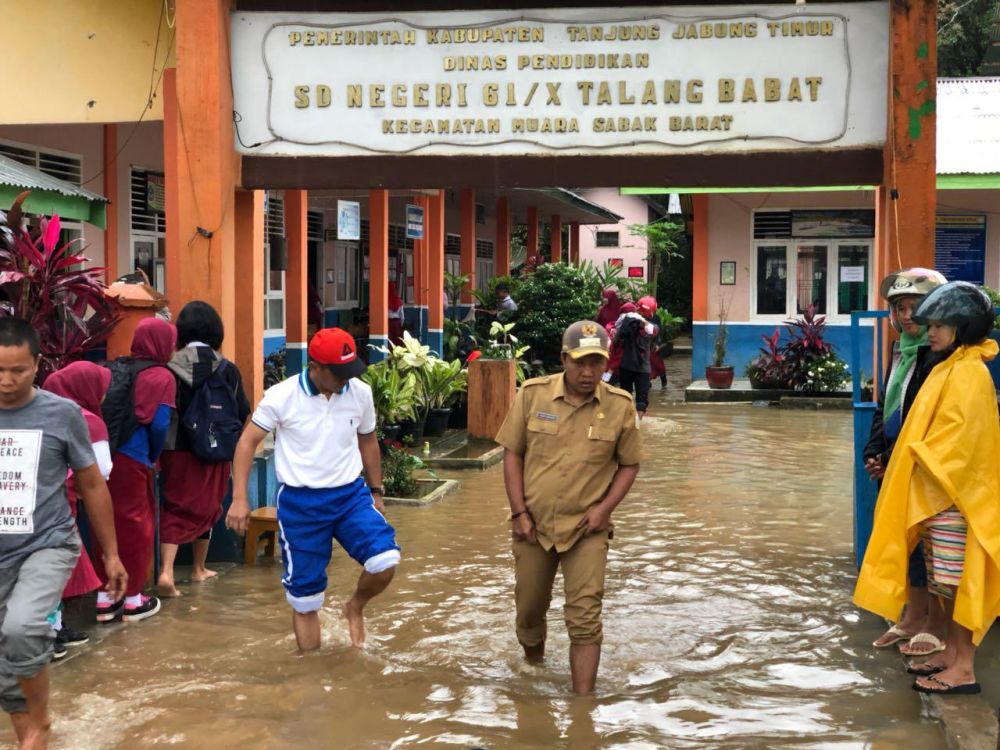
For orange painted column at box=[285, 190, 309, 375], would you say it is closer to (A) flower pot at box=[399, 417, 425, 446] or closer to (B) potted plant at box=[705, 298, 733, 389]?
(A) flower pot at box=[399, 417, 425, 446]

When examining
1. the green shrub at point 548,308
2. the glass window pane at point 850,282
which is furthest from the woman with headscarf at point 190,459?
the glass window pane at point 850,282

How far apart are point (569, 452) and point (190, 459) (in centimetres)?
281

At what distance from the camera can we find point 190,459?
292 inches

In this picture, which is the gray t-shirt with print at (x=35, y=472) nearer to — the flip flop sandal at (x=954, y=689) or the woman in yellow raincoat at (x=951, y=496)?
the woman in yellow raincoat at (x=951, y=496)

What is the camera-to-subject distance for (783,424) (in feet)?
54.4

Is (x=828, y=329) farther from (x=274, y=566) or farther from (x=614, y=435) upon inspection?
(x=614, y=435)

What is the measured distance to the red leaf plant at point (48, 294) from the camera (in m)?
7.12

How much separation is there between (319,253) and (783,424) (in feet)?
27.4

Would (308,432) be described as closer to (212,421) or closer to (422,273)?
(212,421)

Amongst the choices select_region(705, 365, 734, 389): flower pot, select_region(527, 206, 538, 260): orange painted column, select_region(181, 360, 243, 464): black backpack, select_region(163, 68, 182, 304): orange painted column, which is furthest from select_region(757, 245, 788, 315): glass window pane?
select_region(181, 360, 243, 464): black backpack

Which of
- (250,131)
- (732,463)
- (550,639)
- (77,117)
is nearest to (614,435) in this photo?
(550,639)

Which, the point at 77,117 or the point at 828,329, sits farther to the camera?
the point at 828,329

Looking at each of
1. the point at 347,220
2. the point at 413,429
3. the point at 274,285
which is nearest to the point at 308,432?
the point at 413,429

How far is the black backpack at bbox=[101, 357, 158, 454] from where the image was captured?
6.81 meters
